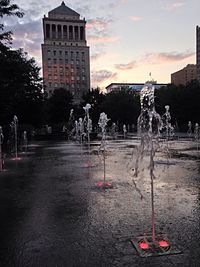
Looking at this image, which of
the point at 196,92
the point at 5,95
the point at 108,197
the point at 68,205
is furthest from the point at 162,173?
the point at 196,92

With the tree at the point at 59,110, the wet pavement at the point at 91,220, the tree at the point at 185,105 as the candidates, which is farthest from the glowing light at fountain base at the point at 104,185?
the tree at the point at 59,110

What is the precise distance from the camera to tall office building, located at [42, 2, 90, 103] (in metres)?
137

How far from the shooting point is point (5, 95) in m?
20.8

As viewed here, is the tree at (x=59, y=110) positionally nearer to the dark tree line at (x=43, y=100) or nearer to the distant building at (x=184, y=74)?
the dark tree line at (x=43, y=100)

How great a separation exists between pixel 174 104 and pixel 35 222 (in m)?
48.9

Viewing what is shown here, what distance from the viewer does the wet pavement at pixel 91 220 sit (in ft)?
13.1

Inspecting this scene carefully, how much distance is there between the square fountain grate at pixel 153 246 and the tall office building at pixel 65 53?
132992 mm

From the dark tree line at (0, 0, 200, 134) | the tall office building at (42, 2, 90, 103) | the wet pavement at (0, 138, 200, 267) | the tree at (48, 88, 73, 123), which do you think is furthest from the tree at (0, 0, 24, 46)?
the tall office building at (42, 2, 90, 103)

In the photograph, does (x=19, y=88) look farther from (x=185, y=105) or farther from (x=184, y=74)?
(x=184, y=74)

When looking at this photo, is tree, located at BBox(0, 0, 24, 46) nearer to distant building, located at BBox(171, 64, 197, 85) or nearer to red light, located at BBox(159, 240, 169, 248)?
red light, located at BBox(159, 240, 169, 248)

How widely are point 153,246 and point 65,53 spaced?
140 m

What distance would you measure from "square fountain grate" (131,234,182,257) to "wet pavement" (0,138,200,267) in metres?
0.09

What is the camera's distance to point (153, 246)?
430 cm

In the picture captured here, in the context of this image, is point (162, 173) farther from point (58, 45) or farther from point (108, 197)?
point (58, 45)
